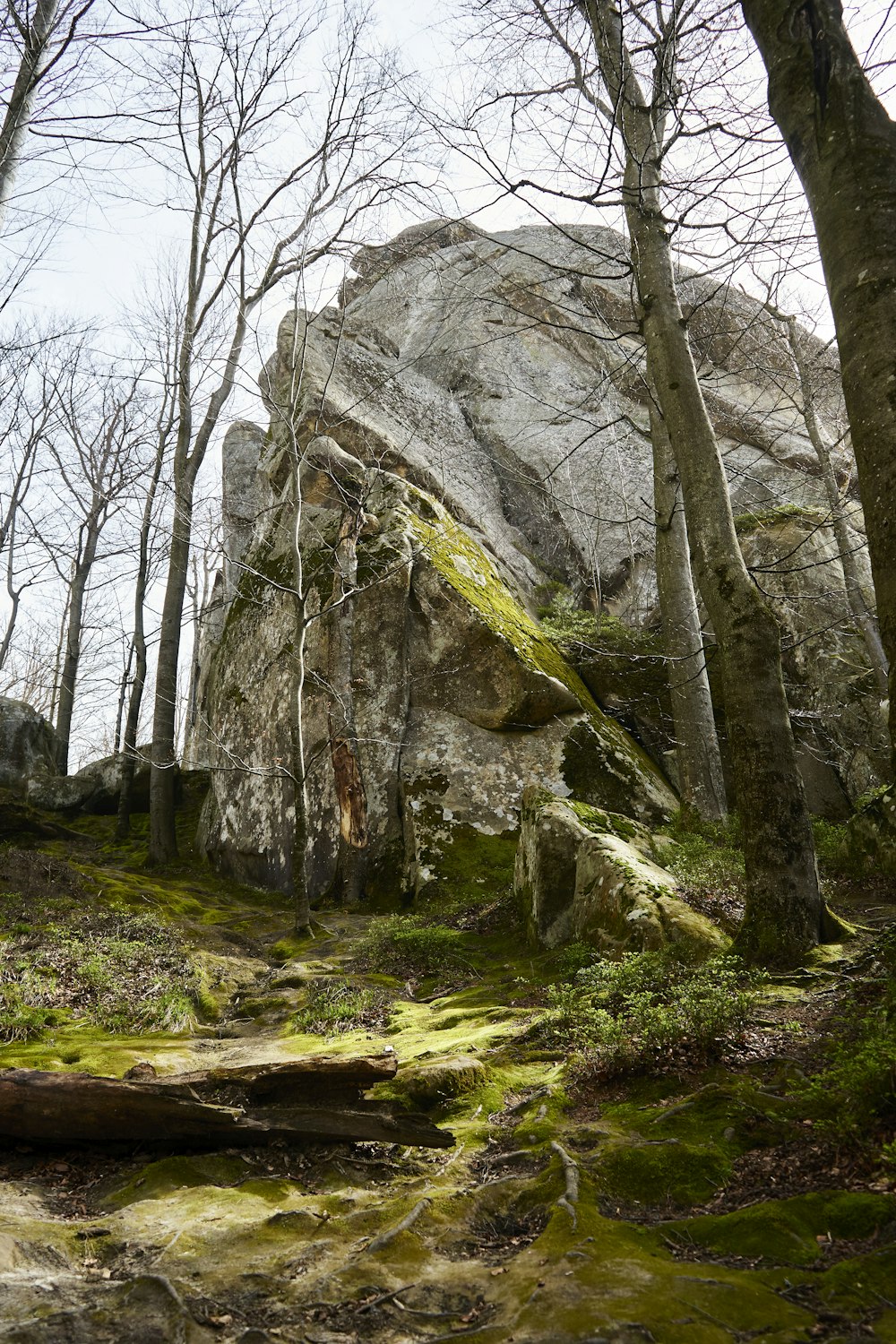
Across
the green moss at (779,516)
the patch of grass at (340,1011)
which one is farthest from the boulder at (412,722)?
the green moss at (779,516)

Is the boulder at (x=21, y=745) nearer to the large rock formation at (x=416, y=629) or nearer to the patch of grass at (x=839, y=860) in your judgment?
the large rock formation at (x=416, y=629)

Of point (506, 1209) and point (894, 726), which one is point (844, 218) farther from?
point (506, 1209)

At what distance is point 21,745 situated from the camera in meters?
19.1

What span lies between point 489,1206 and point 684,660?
9.07 metres

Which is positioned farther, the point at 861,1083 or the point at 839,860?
the point at 839,860

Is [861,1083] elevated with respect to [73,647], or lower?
lower

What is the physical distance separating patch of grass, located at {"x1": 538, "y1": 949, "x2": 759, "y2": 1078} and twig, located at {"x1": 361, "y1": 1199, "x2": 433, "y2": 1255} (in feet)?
4.37

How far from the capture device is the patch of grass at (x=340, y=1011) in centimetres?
562

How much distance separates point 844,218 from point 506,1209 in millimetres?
4309

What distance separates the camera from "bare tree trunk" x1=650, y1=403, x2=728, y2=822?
33.3 feet

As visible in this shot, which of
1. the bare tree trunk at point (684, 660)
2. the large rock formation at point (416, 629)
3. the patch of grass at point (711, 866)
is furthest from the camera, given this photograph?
the large rock formation at point (416, 629)

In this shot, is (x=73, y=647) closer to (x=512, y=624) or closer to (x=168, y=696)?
(x=168, y=696)

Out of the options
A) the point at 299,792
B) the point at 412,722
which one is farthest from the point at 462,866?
the point at 412,722

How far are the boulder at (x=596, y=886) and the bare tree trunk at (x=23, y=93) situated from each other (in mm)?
7474
